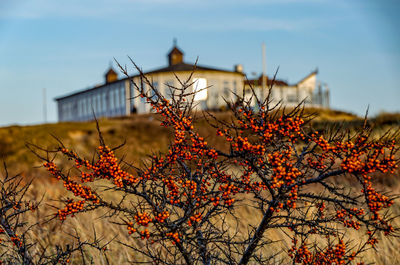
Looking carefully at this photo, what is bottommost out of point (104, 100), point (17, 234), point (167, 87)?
point (104, 100)

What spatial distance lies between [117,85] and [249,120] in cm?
5817

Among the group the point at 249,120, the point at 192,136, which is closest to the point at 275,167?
the point at 249,120

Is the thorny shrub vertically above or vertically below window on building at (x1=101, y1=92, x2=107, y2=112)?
above

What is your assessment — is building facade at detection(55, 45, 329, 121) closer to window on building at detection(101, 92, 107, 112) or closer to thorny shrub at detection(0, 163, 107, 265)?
window on building at detection(101, 92, 107, 112)

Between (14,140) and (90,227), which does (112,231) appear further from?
(14,140)

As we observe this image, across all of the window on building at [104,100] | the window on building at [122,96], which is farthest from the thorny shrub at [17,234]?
the window on building at [104,100]

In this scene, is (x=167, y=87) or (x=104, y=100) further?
(x=104, y=100)

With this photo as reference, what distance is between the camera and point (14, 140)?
3156cm

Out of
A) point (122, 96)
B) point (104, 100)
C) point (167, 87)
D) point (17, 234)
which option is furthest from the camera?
point (104, 100)

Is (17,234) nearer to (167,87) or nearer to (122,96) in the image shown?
(167,87)

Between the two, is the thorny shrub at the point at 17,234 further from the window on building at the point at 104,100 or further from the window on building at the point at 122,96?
the window on building at the point at 104,100

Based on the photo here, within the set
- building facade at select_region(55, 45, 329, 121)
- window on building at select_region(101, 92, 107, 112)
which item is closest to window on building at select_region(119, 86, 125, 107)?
building facade at select_region(55, 45, 329, 121)

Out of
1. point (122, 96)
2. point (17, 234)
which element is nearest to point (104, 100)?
point (122, 96)

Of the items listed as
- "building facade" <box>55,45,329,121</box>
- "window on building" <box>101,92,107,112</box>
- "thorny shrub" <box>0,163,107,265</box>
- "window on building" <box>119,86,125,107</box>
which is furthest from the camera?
"window on building" <box>101,92,107,112</box>
